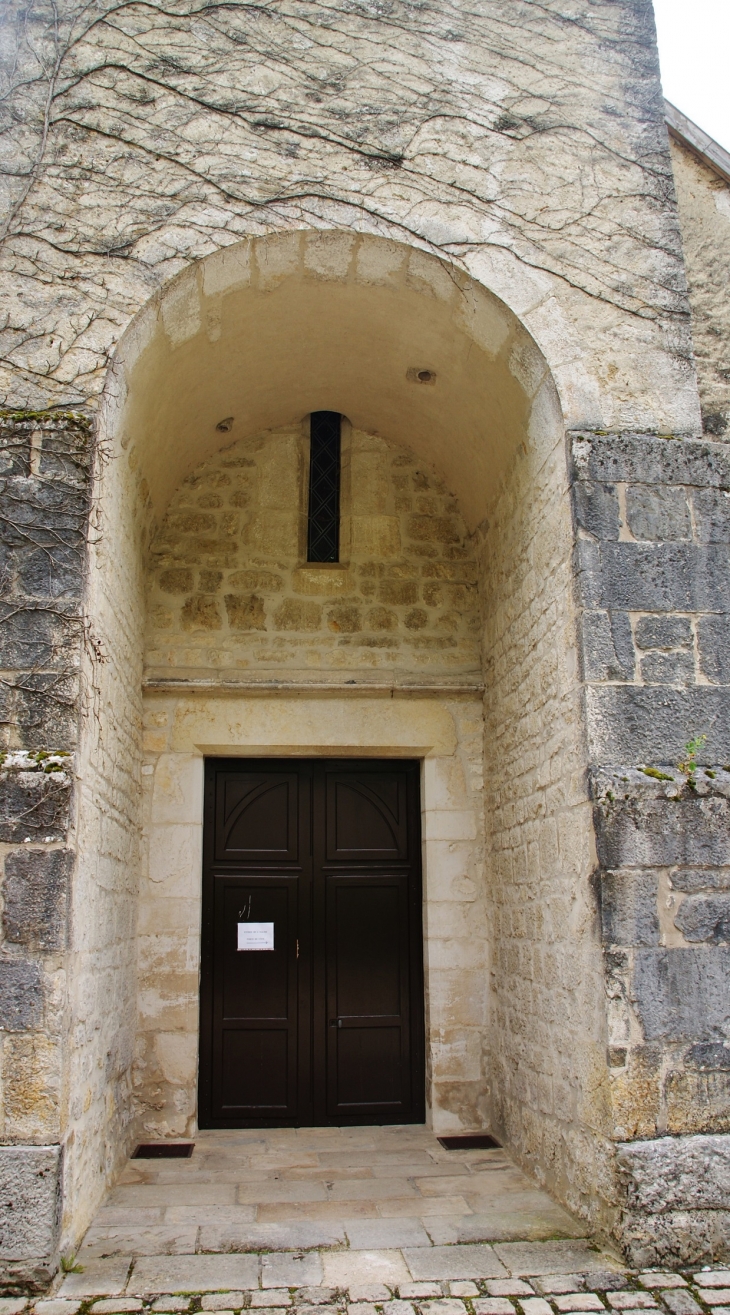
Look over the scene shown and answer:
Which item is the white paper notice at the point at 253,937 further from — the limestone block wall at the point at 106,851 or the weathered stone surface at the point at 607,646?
the weathered stone surface at the point at 607,646

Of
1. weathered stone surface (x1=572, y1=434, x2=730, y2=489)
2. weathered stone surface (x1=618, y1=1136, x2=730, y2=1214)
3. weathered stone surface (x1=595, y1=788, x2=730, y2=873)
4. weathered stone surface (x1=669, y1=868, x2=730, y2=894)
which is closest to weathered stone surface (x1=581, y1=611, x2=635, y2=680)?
weathered stone surface (x1=595, y1=788, x2=730, y2=873)

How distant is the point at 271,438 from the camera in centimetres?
527

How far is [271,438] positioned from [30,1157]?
370 centimetres

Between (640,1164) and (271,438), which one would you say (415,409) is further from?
(640,1164)

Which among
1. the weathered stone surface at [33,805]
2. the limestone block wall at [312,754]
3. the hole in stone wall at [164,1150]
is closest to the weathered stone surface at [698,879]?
the limestone block wall at [312,754]

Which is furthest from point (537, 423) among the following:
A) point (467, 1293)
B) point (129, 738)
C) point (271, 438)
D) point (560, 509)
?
point (467, 1293)

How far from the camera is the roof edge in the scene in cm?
488

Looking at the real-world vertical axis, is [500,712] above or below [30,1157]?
above

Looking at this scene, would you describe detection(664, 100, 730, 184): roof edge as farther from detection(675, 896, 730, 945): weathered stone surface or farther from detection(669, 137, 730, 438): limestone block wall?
detection(675, 896, 730, 945): weathered stone surface

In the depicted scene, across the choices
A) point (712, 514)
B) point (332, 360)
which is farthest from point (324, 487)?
point (712, 514)

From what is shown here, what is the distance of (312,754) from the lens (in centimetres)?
487

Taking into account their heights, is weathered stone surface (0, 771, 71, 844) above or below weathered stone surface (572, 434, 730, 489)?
below

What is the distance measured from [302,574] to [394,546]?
540mm

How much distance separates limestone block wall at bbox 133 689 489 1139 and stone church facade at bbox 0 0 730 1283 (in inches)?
0.8
